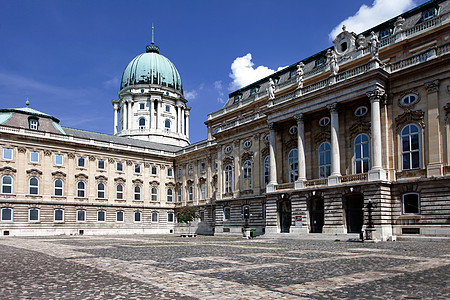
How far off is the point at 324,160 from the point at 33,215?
3947cm

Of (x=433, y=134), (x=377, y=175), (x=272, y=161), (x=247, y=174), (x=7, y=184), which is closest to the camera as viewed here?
(x=433, y=134)

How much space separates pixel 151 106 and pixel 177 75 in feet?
43.9

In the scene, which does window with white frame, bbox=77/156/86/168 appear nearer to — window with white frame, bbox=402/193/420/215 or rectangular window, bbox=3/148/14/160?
rectangular window, bbox=3/148/14/160

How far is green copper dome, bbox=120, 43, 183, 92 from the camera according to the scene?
93.8m

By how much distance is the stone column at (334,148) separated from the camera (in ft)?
129

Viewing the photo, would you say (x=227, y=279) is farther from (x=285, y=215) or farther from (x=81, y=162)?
(x=81, y=162)

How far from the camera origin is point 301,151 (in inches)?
1695

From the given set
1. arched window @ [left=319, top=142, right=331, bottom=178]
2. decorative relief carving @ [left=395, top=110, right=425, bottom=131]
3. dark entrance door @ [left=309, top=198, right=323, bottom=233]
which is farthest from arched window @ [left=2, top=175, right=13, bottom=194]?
decorative relief carving @ [left=395, top=110, right=425, bottom=131]

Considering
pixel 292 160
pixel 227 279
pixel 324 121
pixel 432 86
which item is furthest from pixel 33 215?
pixel 227 279

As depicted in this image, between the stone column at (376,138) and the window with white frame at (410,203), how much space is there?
2.50 metres

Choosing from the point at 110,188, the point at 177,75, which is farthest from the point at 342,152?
the point at 177,75

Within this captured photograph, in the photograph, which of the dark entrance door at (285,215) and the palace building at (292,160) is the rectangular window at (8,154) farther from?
the dark entrance door at (285,215)

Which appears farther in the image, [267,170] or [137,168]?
[137,168]

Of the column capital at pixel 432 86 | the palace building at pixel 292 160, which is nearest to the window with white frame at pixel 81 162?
the palace building at pixel 292 160
